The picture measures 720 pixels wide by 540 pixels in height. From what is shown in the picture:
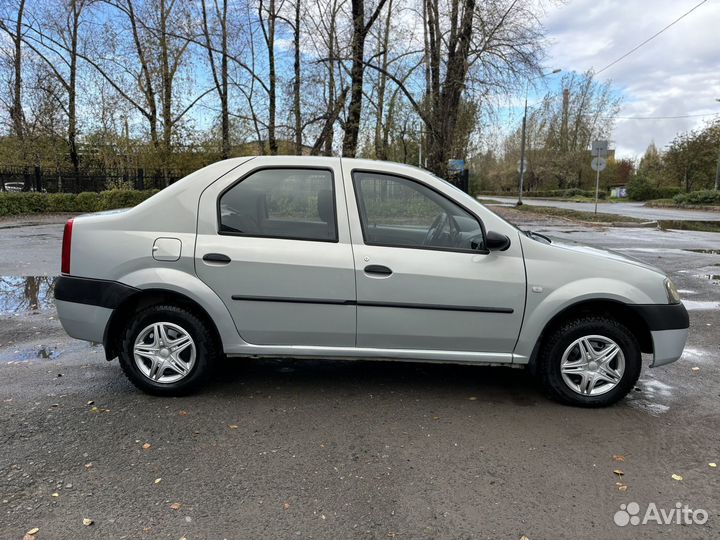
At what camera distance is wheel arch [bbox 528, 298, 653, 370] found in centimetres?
359

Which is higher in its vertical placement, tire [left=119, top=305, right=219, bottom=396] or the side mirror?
the side mirror

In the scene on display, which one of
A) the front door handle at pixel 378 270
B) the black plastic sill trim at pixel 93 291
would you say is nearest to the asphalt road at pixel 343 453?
the black plastic sill trim at pixel 93 291

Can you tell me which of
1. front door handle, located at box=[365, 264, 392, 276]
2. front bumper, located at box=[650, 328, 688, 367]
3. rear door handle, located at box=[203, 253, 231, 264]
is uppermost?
rear door handle, located at box=[203, 253, 231, 264]

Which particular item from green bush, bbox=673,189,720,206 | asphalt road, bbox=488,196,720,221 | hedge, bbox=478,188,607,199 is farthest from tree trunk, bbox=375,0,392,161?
hedge, bbox=478,188,607,199

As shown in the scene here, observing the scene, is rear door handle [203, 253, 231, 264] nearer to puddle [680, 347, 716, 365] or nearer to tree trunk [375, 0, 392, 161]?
puddle [680, 347, 716, 365]

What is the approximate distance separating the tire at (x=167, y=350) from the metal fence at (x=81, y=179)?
74.0 ft

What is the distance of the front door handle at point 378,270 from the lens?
11.6ft

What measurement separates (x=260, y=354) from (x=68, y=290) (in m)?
1.50

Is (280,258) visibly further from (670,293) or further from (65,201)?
(65,201)

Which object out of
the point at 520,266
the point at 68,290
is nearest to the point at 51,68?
the point at 68,290

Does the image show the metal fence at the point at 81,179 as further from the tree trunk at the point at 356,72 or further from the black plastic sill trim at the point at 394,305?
the black plastic sill trim at the point at 394,305

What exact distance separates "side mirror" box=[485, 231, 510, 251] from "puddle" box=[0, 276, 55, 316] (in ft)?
18.5

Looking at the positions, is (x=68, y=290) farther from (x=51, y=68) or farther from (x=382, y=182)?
(x=51, y=68)

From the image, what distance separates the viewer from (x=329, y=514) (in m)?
2.49
